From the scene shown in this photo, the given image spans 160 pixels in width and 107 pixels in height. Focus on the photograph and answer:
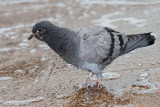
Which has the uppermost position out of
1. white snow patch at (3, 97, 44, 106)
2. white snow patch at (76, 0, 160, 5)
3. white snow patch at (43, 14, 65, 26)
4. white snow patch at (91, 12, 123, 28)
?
white snow patch at (76, 0, 160, 5)

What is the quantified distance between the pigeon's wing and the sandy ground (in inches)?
19.8

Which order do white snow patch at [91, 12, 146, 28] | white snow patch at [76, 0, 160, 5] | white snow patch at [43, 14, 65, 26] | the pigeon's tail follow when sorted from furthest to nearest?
white snow patch at [76, 0, 160, 5] → white snow patch at [43, 14, 65, 26] → white snow patch at [91, 12, 146, 28] → the pigeon's tail

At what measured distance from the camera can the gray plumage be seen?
13.6 ft

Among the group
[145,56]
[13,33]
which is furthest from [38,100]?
[13,33]

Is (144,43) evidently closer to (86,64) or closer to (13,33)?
(86,64)

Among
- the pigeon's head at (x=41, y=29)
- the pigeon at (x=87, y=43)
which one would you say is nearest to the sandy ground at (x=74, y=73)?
the pigeon at (x=87, y=43)

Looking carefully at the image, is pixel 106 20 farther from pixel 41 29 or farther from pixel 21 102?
pixel 21 102

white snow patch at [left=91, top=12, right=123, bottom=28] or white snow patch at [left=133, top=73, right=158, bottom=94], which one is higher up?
white snow patch at [left=91, top=12, right=123, bottom=28]

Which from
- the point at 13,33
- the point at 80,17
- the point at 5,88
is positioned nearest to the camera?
the point at 5,88

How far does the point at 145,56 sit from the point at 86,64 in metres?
1.66

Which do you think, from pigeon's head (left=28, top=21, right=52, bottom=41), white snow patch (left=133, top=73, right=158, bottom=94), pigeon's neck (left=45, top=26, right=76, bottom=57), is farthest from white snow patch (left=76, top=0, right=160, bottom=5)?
pigeon's head (left=28, top=21, right=52, bottom=41)

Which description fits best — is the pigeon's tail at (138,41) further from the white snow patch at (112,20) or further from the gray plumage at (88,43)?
the white snow patch at (112,20)

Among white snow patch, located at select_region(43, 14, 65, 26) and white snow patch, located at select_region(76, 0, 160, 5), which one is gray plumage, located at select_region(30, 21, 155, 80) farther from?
white snow patch, located at select_region(76, 0, 160, 5)

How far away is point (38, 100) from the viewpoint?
4070mm
